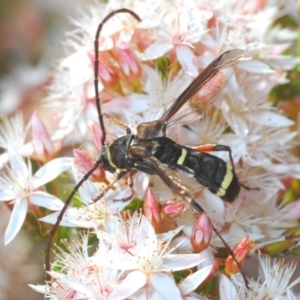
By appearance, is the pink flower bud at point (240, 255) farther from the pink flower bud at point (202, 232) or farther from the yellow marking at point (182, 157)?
the yellow marking at point (182, 157)

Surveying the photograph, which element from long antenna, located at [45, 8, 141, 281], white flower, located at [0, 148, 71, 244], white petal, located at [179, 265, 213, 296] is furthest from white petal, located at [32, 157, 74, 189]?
white petal, located at [179, 265, 213, 296]

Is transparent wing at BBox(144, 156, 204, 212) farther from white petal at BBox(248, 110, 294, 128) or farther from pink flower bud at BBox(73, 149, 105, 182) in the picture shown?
white petal at BBox(248, 110, 294, 128)

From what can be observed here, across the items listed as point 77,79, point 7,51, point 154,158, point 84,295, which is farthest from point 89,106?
point 7,51

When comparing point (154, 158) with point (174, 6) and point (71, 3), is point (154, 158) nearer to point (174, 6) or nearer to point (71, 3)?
Answer: point (174, 6)

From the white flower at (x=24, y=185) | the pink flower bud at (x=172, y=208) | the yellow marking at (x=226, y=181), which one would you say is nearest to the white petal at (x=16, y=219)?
the white flower at (x=24, y=185)

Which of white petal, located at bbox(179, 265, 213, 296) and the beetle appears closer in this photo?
white petal, located at bbox(179, 265, 213, 296)

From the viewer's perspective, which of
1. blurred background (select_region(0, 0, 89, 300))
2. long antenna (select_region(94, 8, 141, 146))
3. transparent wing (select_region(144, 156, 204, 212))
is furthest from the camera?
blurred background (select_region(0, 0, 89, 300))
